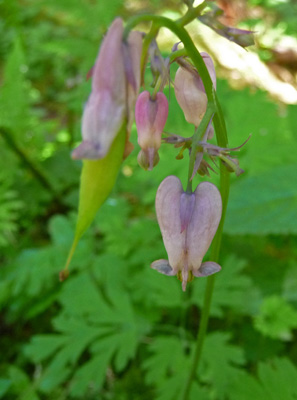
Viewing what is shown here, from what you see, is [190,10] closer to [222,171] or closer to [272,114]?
[222,171]

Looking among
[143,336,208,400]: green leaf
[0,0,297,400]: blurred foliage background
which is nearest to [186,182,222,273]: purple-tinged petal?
[0,0,297,400]: blurred foliage background

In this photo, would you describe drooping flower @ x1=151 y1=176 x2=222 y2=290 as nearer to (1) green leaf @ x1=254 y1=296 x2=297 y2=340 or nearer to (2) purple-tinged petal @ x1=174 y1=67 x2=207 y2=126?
(2) purple-tinged petal @ x1=174 y1=67 x2=207 y2=126

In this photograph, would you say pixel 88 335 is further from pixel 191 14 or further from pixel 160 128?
pixel 191 14

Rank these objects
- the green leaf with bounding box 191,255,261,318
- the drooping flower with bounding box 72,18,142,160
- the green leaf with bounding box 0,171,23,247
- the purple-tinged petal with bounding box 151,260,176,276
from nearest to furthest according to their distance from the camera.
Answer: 1. the drooping flower with bounding box 72,18,142,160
2. the purple-tinged petal with bounding box 151,260,176,276
3. the green leaf with bounding box 191,255,261,318
4. the green leaf with bounding box 0,171,23,247

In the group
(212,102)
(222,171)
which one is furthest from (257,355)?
(212,102)

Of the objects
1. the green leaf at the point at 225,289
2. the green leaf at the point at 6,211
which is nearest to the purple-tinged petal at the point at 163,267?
the green leaf at the point at 225,289

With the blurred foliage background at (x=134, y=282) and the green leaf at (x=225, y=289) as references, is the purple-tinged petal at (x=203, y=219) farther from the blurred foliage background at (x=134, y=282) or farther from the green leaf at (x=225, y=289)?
the green leaf at (x=225, y=289)
